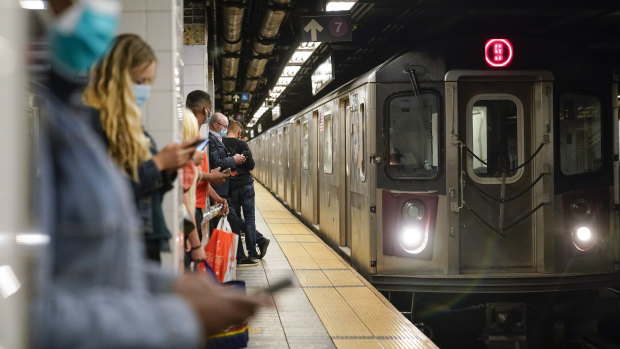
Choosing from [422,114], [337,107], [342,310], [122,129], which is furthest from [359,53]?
[122,129]

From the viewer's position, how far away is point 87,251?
0.88 metres

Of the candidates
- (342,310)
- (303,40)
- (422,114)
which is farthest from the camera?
(303,40)

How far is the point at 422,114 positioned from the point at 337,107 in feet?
7.57

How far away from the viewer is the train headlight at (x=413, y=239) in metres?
5.62

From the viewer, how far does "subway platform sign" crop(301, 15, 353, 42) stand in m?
7.68

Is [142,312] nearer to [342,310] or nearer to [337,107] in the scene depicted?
[342,310]

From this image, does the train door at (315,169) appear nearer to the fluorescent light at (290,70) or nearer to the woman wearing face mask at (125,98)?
the fluorescent light at (290,70)

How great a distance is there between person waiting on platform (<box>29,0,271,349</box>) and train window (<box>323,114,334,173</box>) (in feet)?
24.5

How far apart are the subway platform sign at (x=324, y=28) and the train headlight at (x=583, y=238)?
3.51m

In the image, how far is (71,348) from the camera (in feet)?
2.63

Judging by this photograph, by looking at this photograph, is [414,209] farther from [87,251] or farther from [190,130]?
[87,251]

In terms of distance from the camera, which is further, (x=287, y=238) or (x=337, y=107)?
(x=287, y=238)

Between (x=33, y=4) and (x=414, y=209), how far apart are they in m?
5.06

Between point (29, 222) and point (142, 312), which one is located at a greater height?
point (29, 222)
